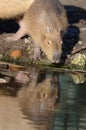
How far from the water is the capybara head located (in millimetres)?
266

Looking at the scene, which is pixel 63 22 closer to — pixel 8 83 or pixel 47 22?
pixel 47 22

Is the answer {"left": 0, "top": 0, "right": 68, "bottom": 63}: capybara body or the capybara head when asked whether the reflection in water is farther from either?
{"left": 0, "top": 0, "right": 68, "bottom": 63}: capybara body

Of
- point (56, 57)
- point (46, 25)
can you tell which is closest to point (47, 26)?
point (46, 25)

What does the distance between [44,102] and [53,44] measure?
6.87 ft

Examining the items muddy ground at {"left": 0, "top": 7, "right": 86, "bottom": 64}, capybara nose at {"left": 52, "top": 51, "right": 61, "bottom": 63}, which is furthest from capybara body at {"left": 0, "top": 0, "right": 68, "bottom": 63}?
muddy ground at {"left": 0, "top": 7, "right": 86, "bottom": 64}

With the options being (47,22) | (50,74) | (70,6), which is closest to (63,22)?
(47,22)

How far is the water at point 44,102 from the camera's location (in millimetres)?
6695

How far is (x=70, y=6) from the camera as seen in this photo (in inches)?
→ 509

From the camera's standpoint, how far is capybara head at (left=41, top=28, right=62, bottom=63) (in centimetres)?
953

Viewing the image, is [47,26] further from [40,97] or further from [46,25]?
[40,97]

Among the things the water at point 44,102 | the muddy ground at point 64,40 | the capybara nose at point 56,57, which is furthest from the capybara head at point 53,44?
the muddy ground at point 64,40

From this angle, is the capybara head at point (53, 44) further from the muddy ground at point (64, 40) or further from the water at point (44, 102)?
the muddy ground at point (64, 40)

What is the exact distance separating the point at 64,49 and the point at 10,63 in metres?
1.31

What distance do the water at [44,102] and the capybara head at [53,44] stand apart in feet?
0.87
